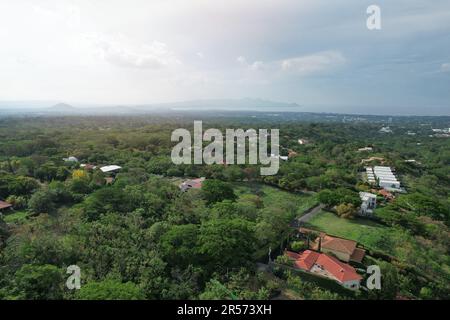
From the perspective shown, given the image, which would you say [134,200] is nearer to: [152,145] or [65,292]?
[65,292]

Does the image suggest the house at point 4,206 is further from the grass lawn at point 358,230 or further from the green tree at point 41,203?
the grass lawn at point 358,230

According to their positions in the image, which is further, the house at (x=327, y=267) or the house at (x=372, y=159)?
the house at (x=372, y=159)

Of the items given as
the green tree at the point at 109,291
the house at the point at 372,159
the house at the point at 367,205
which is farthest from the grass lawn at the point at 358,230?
the house at the point at 372,159

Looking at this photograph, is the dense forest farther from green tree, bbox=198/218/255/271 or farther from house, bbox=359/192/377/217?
house, bbox=359/192/377/217

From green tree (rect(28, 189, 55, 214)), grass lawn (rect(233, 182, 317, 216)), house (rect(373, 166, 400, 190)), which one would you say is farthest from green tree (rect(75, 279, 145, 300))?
house (rect(373, 166, 400, 190))

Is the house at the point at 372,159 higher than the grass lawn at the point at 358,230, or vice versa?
the house at the point at 372,159

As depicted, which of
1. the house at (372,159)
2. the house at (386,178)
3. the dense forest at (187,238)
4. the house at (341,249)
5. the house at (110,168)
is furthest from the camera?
the house at (372,159)
